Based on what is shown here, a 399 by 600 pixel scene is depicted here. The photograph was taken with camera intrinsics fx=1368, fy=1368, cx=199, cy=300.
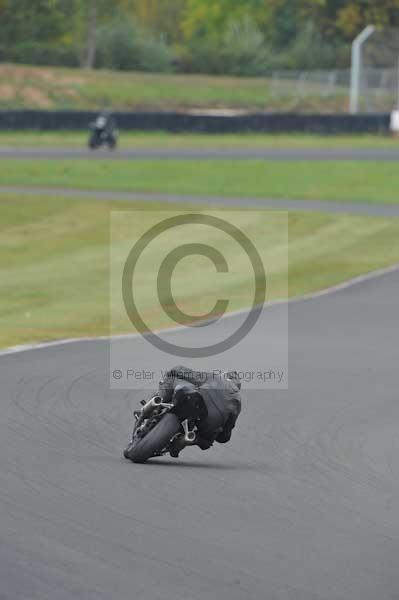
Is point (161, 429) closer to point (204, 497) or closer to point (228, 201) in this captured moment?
point (204, 497)

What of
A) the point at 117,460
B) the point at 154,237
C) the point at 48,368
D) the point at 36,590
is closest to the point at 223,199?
the point at 154,237

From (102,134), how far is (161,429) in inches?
1587

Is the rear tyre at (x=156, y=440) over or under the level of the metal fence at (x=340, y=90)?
under

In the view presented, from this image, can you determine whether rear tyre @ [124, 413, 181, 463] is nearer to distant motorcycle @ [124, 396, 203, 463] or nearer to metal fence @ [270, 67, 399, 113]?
distant motorcycle @ [124, 396, 203, 463]

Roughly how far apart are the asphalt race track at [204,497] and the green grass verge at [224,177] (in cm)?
2411

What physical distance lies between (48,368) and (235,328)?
3.90 metres

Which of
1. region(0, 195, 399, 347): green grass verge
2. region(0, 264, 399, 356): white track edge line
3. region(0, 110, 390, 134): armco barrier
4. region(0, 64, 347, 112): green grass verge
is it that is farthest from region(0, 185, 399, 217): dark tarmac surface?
region(0, 64, 347, 112): green grass verge

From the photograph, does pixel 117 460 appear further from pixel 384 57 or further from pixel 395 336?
pixel 384 57

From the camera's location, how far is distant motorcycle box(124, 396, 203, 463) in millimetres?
9359

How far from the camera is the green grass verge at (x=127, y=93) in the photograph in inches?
2867

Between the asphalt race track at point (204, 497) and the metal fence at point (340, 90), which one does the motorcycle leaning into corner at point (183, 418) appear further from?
the metal fence at point (340, 90)

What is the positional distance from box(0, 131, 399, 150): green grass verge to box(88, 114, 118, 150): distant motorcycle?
8.15ft

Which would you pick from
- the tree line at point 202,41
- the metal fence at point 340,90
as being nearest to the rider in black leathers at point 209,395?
the metal fence at point 340,90

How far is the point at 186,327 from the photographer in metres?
17.0
